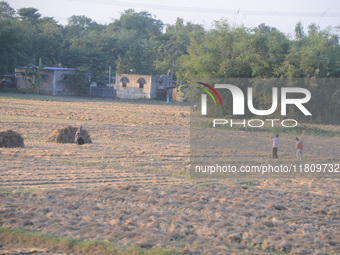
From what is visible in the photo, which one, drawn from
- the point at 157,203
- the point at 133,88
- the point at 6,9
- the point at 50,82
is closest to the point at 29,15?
the point at 6,9

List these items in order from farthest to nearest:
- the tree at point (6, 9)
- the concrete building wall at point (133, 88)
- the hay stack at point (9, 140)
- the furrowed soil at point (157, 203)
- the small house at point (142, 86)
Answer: the tree at point (6, 9) < the concrete building wall at point (133, 88) < the small house at point (142, 86) < the hay stack at point (9, 140) < the furrowed soil at point (157, 203)

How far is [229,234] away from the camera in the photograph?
305 inches

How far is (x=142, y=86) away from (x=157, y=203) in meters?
45.6

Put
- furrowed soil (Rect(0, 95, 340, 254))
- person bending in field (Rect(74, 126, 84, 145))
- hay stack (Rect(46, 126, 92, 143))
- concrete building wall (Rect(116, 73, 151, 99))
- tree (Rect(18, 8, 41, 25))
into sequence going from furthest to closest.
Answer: tree (Rect(18, 8, 41, 25)), concrete building wall (Rect(116, 73, 151, 99)), hay stack (Rect(46, 126, 92, 143)), person bending in field (Rect(74, 126, 84, 145)), furrowed soil (Rect(0, 95, 340, 254))

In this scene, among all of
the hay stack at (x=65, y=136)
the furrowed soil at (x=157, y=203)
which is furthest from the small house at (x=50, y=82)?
the furrowed soil at (x=157, y=203)

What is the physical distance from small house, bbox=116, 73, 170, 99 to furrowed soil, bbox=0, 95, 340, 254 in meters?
36.2

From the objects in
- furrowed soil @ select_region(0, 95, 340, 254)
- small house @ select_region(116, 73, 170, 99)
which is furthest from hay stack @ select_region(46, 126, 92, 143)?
small house @ select_region(116, 73, 170, 99)

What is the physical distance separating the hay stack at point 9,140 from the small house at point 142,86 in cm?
3642

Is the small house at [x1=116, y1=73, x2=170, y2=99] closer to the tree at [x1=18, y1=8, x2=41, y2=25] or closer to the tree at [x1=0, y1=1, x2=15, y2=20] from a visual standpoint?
the tree at [x1=18, y1=8, x2=41, y2=25]

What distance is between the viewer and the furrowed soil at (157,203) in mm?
7496

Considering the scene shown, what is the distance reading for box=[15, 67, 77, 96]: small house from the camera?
5438 centimetres

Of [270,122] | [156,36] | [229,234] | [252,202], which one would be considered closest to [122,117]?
[270,122]

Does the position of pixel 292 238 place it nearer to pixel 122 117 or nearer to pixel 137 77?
pixel 122 117

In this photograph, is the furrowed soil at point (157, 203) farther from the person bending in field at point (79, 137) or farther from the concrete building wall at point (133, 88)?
the concrete building wall at point (133, 88)
